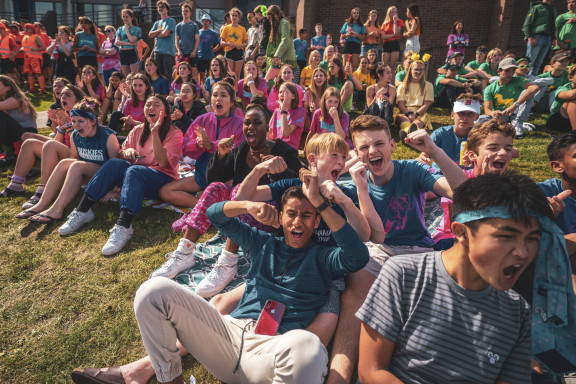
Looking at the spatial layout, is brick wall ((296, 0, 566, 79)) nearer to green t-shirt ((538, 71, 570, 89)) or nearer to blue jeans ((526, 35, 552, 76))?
blue jeans ((526, 35, 552, 76))

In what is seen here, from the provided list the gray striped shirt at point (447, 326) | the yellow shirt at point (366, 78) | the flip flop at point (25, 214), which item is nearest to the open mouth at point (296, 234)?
the gray striped shirt at point (447, 326)

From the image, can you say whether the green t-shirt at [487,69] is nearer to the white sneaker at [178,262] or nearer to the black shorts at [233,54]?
the black shorts at [233,54]

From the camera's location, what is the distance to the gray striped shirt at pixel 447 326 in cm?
160

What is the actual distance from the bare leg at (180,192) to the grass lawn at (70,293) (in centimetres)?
23

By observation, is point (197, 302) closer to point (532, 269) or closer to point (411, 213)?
point (411, 213)

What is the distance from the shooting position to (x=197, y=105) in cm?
665

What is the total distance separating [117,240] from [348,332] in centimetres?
277

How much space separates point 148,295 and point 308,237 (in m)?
1.04

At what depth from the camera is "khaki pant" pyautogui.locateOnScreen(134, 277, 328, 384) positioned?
1.86 m

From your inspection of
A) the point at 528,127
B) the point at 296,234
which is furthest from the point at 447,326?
the point at 528,127

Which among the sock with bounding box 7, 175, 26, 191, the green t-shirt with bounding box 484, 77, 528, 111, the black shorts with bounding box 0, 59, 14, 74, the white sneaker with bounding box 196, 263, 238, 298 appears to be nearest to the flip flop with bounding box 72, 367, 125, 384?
the white sneaker with bounding box 196, 263, 238, 298

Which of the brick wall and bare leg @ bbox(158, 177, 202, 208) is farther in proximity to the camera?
the brick wall

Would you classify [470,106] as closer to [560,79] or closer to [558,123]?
[558,123]

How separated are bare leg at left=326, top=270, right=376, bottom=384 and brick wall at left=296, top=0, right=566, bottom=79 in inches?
539
